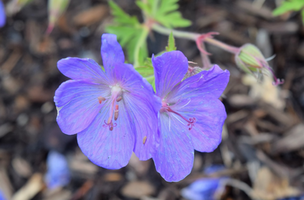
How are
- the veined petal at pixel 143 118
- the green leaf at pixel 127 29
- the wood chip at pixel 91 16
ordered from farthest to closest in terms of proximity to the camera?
the wood chip at pixel 91 16, the green leaf at pixel 127 29, the veined petal at pixel 143 118

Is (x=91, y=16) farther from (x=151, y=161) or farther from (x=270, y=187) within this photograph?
(x=270, y=187)

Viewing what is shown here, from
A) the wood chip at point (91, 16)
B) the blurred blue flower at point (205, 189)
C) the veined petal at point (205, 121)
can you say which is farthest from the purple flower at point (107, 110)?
the wood chip at point (91, 16)

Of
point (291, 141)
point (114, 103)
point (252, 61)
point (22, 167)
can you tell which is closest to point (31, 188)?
point (22, 167)

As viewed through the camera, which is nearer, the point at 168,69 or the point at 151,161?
the point at 168,69

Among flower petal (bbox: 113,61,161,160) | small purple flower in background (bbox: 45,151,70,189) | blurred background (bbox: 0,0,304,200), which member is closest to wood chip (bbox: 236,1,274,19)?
blurred background (bbox: 0,0,304,200)

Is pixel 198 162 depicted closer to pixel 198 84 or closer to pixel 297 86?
pixel 297 86

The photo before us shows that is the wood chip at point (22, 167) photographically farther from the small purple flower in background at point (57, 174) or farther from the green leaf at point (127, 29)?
the green leaf at point (127, 29)

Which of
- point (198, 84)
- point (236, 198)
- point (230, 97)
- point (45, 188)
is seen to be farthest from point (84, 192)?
point (198, 84)
